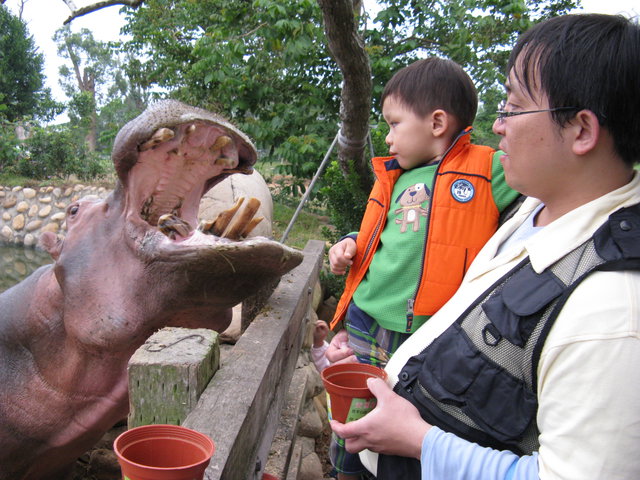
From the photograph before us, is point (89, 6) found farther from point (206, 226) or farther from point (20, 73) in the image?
point (20, 73)

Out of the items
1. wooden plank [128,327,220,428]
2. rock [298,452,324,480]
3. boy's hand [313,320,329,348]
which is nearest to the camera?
wooden plank [128,327,220,428]

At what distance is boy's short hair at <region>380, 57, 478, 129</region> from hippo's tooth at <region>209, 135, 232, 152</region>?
28.0 inches

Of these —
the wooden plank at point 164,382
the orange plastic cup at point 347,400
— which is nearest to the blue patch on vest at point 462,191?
the orange plastic cup at point 347,400

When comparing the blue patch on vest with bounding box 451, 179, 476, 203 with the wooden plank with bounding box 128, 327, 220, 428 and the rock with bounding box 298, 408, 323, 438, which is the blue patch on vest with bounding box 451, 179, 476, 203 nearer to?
the wooden plank with bounding box 128, 327, 220, 428

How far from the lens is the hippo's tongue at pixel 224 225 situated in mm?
2039

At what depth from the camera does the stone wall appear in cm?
1095

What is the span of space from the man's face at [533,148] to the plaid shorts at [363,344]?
0.93 metres

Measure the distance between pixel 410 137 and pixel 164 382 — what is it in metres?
1.29

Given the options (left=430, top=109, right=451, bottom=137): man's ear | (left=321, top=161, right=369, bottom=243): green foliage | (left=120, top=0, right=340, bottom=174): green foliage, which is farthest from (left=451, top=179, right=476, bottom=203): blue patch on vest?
(left=120, top=0, right=340, bottom=174): green foliage

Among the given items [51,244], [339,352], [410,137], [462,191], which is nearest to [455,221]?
[462,191]

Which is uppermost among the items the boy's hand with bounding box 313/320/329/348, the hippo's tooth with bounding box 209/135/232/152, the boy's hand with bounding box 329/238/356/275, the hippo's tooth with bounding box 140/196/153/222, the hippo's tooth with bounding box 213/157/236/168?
the hippo's tooth with bounding box 209/135/232/152

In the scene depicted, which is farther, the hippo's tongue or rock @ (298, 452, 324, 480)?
rock @ (298, 452, 324, 480)

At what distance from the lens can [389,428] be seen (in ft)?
4.06

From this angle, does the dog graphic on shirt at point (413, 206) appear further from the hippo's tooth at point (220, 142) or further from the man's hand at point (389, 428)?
the man's hand at point (389, 428)
